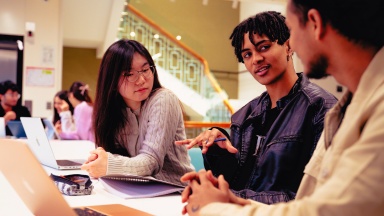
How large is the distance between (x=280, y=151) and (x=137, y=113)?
82 cm

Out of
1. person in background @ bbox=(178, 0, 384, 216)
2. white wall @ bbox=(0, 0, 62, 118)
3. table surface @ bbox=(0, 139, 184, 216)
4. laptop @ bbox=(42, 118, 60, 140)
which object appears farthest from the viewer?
white wall @ bbox=(0, 0, 62, 118)

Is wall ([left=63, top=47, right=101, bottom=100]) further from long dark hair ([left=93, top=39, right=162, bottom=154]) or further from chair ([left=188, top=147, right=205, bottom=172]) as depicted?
long dark hair ([left=93, top=39, right=162, bottom=154])

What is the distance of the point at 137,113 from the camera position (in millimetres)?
2020

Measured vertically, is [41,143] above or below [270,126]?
below

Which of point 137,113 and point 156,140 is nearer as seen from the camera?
point 156,140

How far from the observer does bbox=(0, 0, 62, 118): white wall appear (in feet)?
20.2

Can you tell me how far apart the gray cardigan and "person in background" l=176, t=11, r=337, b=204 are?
228 millimetres

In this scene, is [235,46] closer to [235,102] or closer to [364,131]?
[364,131]

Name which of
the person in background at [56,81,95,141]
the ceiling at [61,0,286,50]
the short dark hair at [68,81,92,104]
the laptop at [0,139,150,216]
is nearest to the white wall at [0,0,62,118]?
the ceiling at [61,0,286,50]

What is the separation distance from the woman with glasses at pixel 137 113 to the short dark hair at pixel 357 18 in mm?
1153

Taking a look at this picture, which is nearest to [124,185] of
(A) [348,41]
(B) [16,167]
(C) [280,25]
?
(B) [16,167]

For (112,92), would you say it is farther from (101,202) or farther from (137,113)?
(101,202)

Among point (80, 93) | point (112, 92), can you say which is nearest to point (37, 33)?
point (80, 93)

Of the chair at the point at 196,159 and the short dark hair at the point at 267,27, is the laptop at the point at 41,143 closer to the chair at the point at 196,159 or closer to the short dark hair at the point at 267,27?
the chair at the point at 196,159
